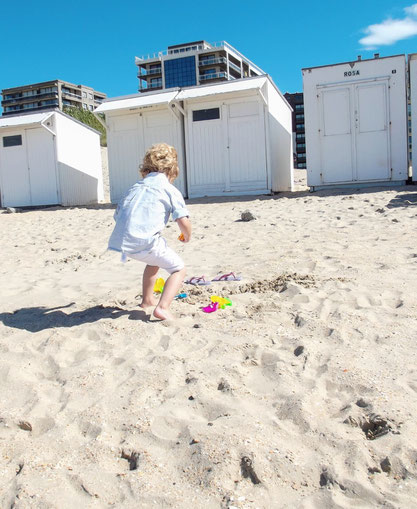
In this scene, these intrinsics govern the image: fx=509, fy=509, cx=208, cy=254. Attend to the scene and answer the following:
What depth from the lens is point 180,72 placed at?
8269 cm

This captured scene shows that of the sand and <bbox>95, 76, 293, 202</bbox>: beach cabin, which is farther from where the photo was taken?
<bbox>95, 76, 293, 202</bbox>: beach cabin

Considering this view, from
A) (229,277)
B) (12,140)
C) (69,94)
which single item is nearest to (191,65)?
(69,94)

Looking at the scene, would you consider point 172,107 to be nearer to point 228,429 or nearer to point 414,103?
point 414,103

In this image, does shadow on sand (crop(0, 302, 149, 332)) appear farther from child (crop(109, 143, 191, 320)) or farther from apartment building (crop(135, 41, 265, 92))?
apartment building (crop(135, 41, 265, 92))

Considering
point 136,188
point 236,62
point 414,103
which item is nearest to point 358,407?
point 136,188

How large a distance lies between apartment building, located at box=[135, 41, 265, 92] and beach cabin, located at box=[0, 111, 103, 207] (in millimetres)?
63703

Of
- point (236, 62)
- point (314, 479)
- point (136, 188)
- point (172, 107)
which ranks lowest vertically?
point (314, 479)

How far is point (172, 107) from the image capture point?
1474cm

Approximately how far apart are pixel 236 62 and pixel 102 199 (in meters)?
74.0

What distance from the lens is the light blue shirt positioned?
12.1 ft

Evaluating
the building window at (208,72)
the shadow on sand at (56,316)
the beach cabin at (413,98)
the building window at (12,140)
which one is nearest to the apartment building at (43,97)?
the building window at (208,72)

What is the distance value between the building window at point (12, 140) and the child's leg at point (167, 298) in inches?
564

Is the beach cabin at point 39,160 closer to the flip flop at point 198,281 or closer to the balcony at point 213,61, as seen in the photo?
the flip flop at point 198,281

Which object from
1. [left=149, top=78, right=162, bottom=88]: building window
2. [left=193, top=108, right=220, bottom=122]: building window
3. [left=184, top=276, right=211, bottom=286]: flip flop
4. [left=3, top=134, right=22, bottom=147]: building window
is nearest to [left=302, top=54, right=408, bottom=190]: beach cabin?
[left=193, top=108, right=220, bottom=122]: building window
